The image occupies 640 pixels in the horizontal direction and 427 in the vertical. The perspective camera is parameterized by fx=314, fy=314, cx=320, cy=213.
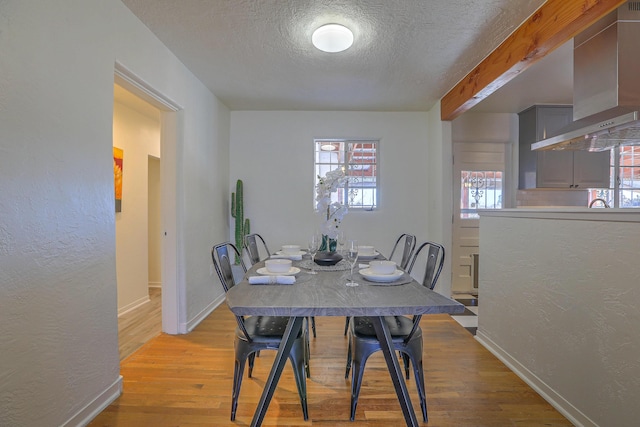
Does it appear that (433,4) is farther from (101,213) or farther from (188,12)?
(101,213)

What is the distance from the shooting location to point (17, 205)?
4.23 feet

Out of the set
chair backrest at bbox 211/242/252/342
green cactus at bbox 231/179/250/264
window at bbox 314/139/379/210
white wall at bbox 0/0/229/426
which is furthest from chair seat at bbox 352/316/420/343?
window at bbox 314/139/379/210

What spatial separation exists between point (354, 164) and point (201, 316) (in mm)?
2642

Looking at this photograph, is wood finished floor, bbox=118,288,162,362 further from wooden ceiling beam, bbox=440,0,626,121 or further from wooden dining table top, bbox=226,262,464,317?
wooden ceiling beam, bbox=440,0,626,121

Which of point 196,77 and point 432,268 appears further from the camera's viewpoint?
point 196,77

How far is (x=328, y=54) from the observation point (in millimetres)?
2611

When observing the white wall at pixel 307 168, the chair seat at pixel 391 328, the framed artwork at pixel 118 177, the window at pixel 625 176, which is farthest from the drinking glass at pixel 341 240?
the window at pixel 625 176

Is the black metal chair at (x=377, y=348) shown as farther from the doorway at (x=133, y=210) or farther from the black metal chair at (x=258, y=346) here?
the doorway at (x=133, y=210)

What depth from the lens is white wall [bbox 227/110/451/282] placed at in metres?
4.16

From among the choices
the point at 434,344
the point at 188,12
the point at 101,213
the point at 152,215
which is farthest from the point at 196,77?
the point at 434,344

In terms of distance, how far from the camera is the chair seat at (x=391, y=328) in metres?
1.66

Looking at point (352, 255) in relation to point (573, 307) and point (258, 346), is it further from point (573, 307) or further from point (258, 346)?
point (573, 307)

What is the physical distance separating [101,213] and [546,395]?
278cm

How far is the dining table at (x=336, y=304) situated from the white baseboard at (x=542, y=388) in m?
0.95
